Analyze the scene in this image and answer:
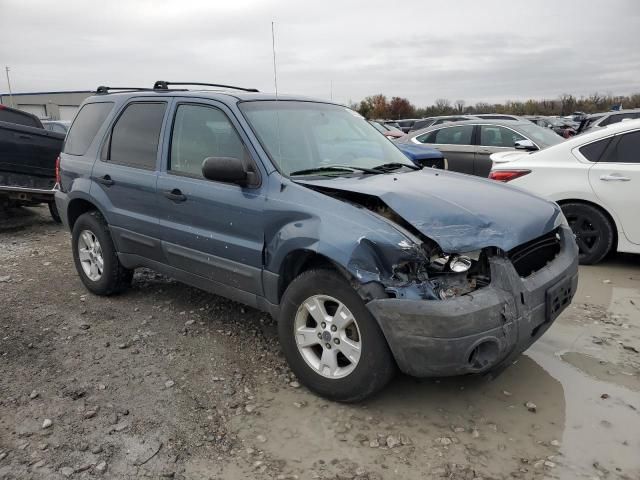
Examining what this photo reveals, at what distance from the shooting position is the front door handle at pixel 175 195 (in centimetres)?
403

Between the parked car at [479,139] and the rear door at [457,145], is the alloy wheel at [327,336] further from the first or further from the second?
the rear door at [457,145]

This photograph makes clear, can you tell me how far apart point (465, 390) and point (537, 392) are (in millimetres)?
449

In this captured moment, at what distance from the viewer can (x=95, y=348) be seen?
410 cm

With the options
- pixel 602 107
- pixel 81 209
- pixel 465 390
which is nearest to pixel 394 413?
pixel 465 390

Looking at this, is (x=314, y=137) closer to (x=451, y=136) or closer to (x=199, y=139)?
(x=199, y=139)

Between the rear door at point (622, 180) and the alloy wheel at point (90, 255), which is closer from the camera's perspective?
the alloy wheel at point (90, 255)

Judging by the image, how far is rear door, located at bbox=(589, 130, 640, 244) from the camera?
558 cm

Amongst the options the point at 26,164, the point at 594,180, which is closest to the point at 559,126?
the point at 594,180

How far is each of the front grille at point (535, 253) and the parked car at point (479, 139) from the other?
21.1 ft

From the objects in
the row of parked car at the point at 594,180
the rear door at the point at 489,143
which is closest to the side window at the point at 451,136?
the rear door at the point at 489,143

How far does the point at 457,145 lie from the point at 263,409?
8103 millimetres

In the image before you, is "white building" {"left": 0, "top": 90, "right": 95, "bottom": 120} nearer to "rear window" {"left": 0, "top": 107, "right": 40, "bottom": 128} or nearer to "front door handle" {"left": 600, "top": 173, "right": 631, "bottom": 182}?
"rear window" {"left": 0, "top": 107, "right": 40, "bottom": 128}

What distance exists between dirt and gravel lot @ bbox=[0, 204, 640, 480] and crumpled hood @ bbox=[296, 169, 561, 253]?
1035mm

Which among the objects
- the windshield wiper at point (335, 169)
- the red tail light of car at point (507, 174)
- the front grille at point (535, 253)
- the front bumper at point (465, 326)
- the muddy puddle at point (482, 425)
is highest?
the windshield wiper at point (335, 169)
